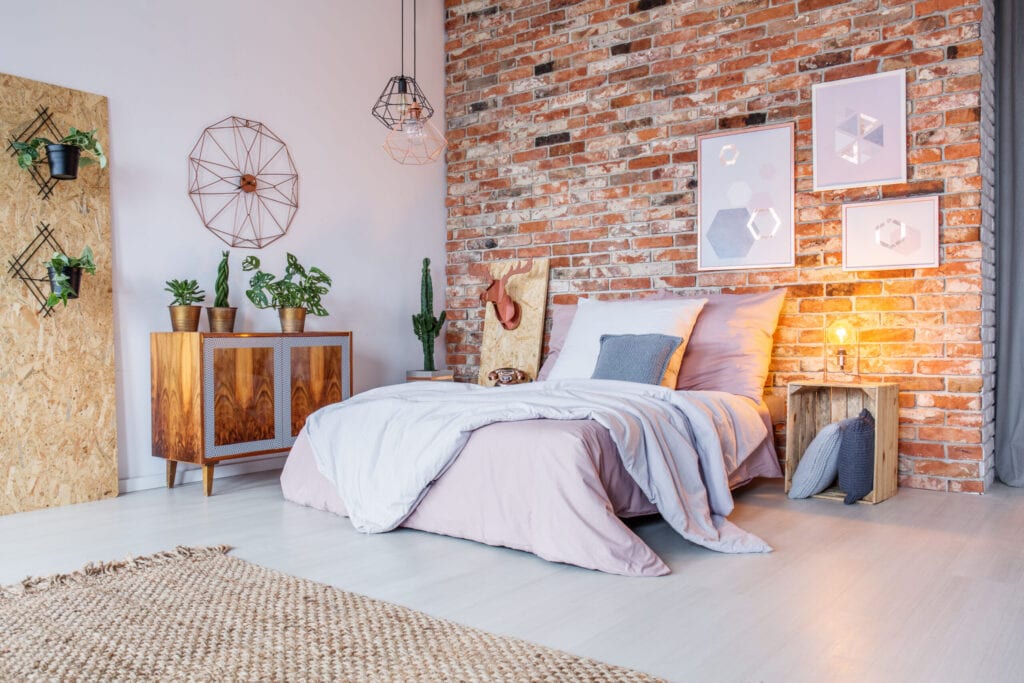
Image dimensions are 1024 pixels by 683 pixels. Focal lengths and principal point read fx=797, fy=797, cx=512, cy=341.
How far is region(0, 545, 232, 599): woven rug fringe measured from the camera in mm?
2434

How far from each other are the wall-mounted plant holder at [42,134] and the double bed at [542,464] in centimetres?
164

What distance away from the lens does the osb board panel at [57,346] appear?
11.8 ft

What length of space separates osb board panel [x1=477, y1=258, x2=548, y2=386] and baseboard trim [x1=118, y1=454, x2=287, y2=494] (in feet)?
4.80

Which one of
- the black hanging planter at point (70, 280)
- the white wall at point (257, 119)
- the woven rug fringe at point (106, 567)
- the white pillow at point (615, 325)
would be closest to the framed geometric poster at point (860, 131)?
the white pillow at point (615, 325)

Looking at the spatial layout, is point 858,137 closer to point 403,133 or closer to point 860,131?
point 860,131

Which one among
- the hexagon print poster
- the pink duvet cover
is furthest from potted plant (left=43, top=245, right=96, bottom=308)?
the hexagon print poster

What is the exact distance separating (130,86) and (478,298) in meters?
2.62

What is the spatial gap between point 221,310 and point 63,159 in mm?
1004

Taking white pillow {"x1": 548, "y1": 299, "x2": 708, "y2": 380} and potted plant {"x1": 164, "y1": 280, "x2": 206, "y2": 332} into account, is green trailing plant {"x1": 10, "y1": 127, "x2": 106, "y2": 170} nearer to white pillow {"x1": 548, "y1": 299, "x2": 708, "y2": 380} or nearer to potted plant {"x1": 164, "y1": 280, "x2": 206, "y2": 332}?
potted plant {"x1": 164, "y1": 280, "x2": 206, "y2": 332}

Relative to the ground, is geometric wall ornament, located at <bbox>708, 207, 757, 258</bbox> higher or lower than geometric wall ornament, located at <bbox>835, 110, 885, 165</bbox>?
lower

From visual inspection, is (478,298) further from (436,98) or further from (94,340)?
(94,340)

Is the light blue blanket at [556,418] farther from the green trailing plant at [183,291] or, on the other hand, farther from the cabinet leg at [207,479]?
the green trailing plant at [183,291]

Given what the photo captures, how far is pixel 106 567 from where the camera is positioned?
264cm

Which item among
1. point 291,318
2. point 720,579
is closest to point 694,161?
point 291,318
